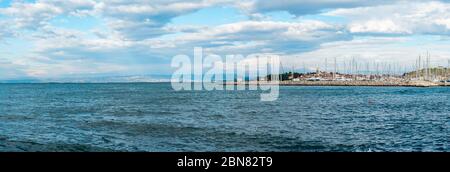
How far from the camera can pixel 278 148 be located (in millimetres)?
24703

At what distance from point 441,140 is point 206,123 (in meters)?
17.5

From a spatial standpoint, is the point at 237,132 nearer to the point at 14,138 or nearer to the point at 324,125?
the point at 324,125

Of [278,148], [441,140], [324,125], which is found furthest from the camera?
Result: [324,125]
